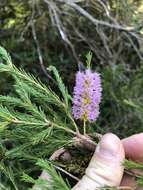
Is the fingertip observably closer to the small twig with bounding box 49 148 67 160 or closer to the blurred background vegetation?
the small twig with bounding box 49 148 67 160

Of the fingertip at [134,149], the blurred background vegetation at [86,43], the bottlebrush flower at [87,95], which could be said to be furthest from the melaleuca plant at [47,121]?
the blurred background vegetation at [86,43]

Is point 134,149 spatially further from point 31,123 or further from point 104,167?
point 31,123

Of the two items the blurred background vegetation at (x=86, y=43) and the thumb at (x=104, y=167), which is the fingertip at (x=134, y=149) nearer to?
the thumb at (x=104, y=167)

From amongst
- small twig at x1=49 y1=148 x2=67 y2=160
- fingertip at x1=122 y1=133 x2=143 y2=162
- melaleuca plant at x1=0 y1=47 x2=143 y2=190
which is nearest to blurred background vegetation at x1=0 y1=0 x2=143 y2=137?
fingertip at x1=122 y1=133 x2=143 y2=162

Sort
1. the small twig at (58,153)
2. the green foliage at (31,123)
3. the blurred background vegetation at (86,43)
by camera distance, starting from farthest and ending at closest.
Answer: the blurred background vegetation at (86,43)
the small twig at (58,153)
the green foliage at (31,123)

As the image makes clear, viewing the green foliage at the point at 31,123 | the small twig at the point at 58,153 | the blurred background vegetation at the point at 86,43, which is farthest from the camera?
the blurred background vegetation at the point at 86,43

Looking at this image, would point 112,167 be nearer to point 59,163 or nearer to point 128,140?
point 59,163
